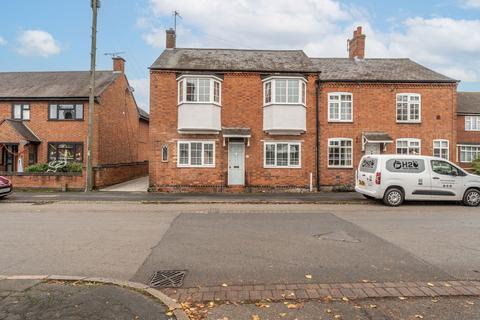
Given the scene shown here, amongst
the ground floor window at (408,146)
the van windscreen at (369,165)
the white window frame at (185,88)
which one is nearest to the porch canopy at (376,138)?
the ground floor window at (408,146)

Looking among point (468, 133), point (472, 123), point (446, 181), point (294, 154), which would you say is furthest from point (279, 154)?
point (472, 123)

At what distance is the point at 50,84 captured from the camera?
24.7 metres

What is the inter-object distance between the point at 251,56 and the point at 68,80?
13.9 metres

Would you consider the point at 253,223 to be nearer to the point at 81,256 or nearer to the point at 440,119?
the point at 81,256

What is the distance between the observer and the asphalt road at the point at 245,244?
18.5 ft

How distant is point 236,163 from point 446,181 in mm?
9920

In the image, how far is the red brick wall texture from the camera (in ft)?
61.7

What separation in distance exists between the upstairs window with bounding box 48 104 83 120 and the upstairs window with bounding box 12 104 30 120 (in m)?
1.62

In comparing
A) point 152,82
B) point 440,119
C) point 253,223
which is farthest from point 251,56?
point 253,223

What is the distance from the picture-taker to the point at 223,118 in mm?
19109

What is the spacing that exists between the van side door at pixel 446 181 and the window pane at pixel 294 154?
6752mm

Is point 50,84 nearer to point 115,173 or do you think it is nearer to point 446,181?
point 115,173

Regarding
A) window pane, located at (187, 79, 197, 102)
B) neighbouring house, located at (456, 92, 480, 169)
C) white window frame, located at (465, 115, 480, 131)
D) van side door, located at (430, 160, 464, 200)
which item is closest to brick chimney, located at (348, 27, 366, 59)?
van side door, located at (430, 160, 464, 200)

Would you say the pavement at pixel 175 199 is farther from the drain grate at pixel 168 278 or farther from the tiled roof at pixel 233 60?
the drain grate at pixel 168 278
